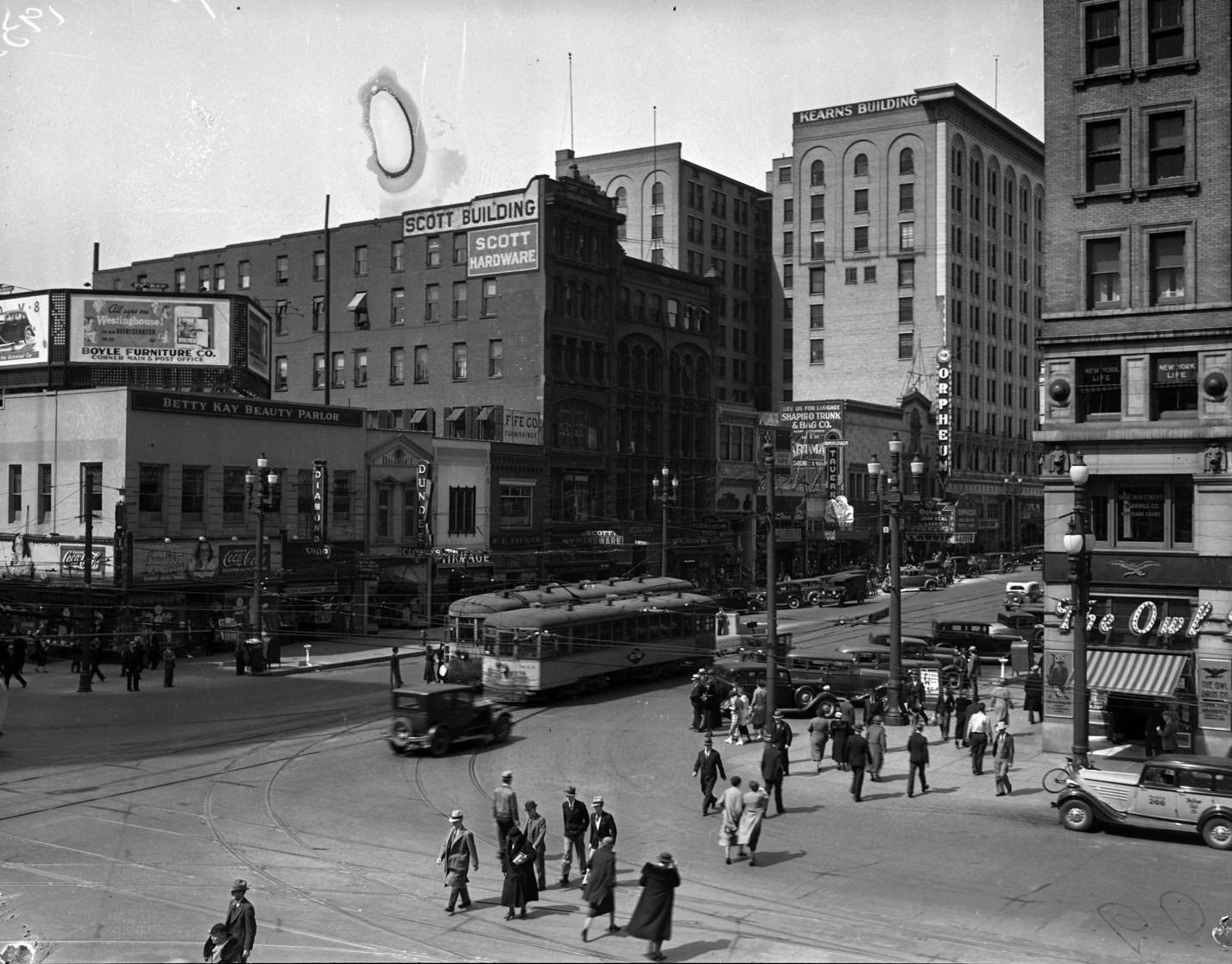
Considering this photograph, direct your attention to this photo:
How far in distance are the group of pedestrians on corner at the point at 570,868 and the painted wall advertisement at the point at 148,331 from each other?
45.7 m

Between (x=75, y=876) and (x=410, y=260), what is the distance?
192ft

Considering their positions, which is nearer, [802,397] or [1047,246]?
[1047,246]

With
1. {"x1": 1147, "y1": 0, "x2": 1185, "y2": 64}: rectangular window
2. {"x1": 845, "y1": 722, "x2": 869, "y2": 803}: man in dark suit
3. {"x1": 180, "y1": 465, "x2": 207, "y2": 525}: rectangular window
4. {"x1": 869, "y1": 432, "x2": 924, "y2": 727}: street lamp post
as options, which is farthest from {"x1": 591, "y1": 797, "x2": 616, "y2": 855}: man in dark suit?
{"x1": 180, "y1": 465, "x2": 207, "y2": 525}: rectangular window

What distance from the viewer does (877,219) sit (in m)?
105

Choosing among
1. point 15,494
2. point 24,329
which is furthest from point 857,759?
point 24,329

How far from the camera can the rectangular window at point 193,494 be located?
50750 millimetres

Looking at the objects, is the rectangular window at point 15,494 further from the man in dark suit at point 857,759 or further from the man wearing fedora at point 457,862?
the man wearing fedora at point 457,862

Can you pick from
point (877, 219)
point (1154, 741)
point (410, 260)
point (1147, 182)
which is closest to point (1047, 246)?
point (1147, 182)

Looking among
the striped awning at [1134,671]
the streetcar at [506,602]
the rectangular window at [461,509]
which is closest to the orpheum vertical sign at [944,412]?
the rectangular window at [461,509]

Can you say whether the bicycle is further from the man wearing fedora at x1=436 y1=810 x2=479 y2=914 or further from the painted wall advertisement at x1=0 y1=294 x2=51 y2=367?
the painted wall advertisement at x1=0 y1=294 x2=51 y2=367

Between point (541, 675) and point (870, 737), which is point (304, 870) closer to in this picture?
point (870, 737)

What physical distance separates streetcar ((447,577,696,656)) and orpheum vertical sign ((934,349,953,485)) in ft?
200

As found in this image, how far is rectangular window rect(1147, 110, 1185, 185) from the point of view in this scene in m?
30.0

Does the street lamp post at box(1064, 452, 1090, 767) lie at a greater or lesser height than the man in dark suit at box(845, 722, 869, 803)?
greater
